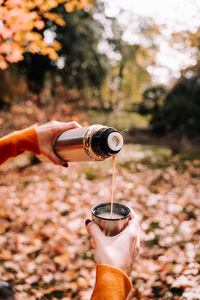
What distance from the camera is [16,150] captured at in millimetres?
1524

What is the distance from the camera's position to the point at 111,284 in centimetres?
94

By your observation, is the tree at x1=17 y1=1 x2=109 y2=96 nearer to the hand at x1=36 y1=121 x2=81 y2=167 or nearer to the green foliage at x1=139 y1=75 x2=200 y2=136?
the green foliage at x1=139 y1=75 x2=200 y2=136

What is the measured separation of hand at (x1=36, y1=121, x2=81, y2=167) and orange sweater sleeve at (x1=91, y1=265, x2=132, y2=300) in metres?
0.82

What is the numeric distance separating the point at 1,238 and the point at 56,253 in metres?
0.83

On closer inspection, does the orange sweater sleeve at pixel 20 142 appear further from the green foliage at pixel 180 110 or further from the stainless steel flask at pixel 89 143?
the green foliage at pixel 180 110

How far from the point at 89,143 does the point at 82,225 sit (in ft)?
8.36

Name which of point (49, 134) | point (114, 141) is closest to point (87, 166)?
point (49, 134)

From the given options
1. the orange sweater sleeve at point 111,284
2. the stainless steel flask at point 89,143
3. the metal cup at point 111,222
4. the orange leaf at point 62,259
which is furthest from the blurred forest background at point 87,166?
the orange sweater sleeve at point 111,284

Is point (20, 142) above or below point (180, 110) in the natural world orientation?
below

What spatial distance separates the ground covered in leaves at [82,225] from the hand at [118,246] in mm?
1631

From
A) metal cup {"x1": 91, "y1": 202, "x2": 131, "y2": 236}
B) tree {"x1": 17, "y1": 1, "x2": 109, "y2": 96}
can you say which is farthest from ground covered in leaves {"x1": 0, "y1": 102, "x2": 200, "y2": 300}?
tree {"x1": 17, "y1": 1, "x2": 109, "y2": 96}

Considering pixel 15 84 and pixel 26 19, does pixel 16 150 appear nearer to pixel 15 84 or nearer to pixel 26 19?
pixel 26 19

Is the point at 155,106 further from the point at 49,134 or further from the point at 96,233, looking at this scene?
the point at 96,233

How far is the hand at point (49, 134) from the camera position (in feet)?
4.94
